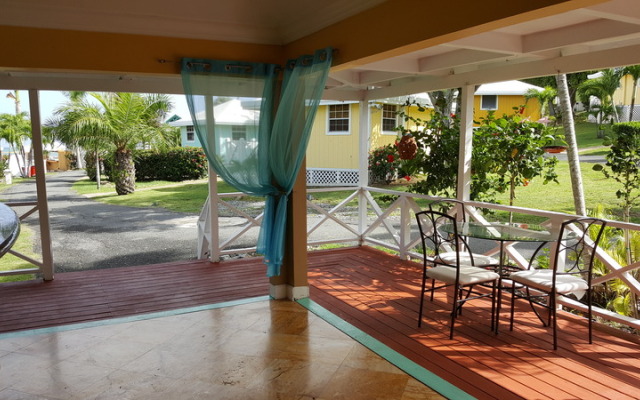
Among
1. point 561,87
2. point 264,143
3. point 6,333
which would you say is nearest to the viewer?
point 6,333

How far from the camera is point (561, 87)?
17.2ft

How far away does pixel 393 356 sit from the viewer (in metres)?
3.24

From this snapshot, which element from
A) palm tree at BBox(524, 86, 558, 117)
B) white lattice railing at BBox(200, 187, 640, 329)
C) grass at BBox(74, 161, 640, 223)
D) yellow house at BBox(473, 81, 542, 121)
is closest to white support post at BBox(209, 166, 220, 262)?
white lattice railing at BBox(200, 187, 640, 329)

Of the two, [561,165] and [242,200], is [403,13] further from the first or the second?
[561,165]

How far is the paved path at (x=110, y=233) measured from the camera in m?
7.30

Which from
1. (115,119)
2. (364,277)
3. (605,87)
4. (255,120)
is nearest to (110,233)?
(115,119)

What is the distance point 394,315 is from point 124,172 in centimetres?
1151

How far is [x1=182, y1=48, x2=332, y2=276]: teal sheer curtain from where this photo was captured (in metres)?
3.80

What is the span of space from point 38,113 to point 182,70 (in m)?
1.99

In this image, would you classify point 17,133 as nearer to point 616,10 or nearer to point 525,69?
point 525,69

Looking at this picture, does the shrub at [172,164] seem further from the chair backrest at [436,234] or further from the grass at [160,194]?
the chair backrest at [436,234]

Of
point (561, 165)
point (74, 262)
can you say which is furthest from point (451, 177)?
point (561, 165)

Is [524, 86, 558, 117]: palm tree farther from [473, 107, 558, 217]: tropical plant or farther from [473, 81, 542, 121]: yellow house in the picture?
[473, 81, 542, 121]: yellow house

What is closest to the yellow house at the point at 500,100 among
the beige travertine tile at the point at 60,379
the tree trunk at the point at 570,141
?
the tree trunk at the point at 570,141
